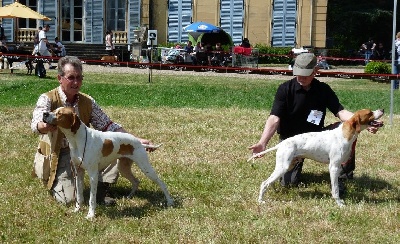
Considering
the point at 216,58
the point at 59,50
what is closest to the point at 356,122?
the point at 216,58

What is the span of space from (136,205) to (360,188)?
86.4 inches

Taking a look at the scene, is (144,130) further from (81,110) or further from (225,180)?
(81,110)

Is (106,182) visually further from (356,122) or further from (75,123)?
(356,122)

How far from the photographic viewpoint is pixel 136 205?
5.66m

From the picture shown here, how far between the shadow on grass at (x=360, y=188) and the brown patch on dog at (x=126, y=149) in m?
1.67

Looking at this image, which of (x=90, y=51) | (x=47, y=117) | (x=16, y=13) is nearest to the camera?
(x=47, y=117)

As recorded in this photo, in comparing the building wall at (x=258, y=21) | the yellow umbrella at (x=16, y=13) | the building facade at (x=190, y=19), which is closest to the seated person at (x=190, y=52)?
the building facade at (x=190, y=19)

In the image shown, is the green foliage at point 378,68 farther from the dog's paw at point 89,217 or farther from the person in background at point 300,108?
the dog's paw at point 89,217

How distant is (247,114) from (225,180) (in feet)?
18.2

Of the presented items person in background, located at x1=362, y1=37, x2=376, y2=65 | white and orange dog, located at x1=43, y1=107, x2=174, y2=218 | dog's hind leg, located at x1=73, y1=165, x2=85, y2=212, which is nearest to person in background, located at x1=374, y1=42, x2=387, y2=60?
person in background, located at x1=362, y1=37, x2=376, y2=65

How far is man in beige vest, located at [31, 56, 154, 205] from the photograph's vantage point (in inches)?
215

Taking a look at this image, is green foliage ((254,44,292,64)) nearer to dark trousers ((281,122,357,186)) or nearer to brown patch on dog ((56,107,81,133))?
dark trousers ((281,122,357,186))

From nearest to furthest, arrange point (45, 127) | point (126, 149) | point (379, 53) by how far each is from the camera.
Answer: point (45, 127) → point (126, 149) → point (379, 53)

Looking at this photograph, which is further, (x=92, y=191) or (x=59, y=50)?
(x=59, y=50)
